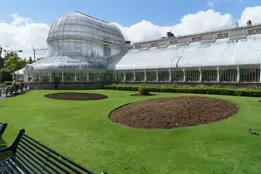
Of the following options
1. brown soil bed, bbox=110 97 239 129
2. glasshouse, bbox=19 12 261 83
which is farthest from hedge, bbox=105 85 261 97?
brown soil bed, bbox=110 97 239 129

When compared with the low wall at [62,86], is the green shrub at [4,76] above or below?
above

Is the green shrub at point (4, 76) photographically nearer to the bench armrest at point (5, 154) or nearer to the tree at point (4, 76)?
the tree at point (4, 76)

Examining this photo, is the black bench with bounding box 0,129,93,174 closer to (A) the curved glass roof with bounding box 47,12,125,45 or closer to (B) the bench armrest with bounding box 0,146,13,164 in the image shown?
(B) the bench armrest with bounding box 0,146,13,164

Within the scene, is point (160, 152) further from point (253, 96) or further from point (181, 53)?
point (181, 53)

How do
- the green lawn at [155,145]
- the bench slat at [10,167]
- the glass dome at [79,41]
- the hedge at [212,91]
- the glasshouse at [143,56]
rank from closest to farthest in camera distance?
the bench slat at [10,167]
the green lawn at [155,145]
the hedge at [212,91]
the glasshouse at [143,56]
the glass dome at [79,41]

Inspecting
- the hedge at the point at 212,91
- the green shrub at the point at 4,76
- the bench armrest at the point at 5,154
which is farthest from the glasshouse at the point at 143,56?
the bench armrest at the point at 5,154

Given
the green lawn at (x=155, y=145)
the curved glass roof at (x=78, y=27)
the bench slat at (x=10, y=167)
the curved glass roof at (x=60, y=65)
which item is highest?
the curved glass roof at (x=78, y=27)

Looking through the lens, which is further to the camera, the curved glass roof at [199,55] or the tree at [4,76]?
the tree at [4,76]

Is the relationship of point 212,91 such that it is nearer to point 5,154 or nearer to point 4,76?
point 5,154

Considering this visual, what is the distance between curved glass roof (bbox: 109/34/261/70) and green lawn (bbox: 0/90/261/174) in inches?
688

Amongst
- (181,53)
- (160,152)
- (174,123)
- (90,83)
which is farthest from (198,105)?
(90,83)

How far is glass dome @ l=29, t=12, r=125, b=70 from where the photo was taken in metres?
40.5

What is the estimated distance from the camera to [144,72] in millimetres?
34250

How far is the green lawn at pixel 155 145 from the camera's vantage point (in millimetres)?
5266
